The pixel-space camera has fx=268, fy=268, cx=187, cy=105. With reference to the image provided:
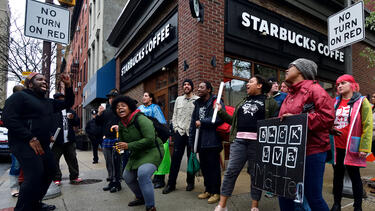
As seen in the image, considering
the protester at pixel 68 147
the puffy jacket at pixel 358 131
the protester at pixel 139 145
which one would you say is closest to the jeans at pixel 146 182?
the protester at pixel 139 145

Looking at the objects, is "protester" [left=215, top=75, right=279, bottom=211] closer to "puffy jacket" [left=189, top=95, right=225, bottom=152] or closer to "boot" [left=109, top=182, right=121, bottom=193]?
"puffy jacket" [left=189, top=95, right=225, bottom=152]

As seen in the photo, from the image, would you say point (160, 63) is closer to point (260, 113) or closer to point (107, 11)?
point (260, 113)

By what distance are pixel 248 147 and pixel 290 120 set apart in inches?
42.0

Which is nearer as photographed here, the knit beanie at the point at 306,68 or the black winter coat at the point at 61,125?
the knit beanie at the point at 306,68

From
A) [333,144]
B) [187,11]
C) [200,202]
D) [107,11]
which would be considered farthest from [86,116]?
[333,144]

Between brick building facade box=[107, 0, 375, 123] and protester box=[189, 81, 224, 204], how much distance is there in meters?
1.95

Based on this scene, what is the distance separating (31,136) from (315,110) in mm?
3129

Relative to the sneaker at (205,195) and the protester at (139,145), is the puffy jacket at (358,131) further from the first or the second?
the protester at (139,145)

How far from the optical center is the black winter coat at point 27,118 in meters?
3.20

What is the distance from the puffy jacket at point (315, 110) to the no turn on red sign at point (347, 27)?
2.82 meters

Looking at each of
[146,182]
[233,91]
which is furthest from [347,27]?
[146,182]

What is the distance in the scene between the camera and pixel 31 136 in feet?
10.5

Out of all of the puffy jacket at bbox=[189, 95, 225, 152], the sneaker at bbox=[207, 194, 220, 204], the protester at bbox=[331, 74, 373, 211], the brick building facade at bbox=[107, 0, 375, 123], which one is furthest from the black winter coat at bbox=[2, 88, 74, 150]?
the protester at bbox=[331, 74, 373, 211]

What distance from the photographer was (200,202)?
410 cm
